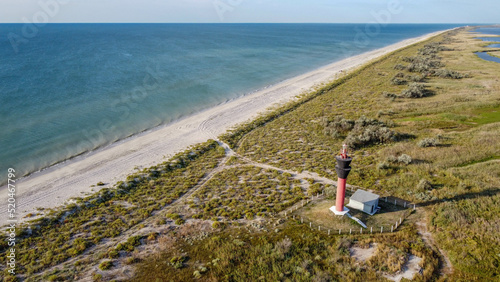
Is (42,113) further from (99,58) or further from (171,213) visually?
(99,58)

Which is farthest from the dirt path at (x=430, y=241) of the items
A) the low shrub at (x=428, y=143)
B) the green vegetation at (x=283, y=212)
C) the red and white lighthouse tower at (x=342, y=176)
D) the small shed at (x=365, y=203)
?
the low shrub at (x=428, y=143)

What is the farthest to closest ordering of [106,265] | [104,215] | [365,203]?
[104,215] → [365,203] → [106,265]

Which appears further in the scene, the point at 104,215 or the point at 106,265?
the point at 104,215

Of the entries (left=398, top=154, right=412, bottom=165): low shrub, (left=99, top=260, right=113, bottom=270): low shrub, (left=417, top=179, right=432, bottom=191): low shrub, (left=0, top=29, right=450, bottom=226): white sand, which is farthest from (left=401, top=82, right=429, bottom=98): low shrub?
(left=99, top=260, right=113, bottom=270): low shrub

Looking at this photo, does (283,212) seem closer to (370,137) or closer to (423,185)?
(423,185)

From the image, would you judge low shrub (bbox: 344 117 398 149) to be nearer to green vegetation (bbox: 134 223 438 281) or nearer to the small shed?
the small shed

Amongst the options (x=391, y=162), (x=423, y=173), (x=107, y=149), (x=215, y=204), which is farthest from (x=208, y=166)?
(x=423, y=173)

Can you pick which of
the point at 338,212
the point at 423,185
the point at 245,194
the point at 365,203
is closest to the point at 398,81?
the point at 423,185
